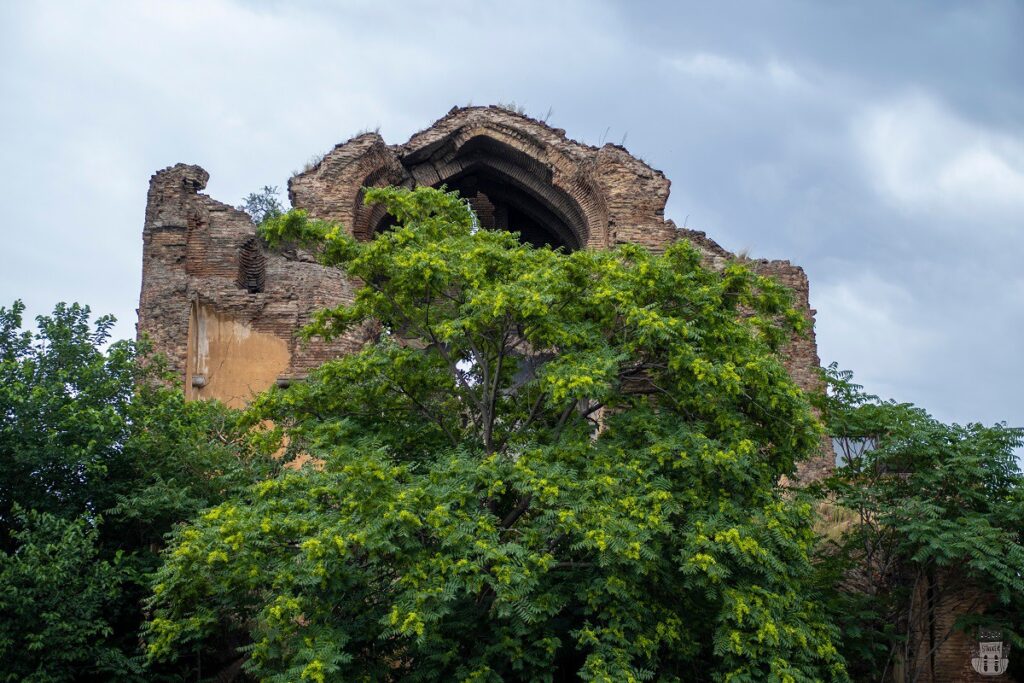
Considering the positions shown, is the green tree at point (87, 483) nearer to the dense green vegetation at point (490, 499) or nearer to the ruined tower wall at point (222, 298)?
the dense green vegetation at point (490, 499)

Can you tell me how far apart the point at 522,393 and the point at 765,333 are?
2.56 meters

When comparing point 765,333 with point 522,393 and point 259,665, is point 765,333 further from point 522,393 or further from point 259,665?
point 259,665

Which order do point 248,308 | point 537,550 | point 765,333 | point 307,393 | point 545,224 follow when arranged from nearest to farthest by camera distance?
1. point 537,550
2. point 307,393
3. point 765,333
4. point 248,308
5. point 545,224

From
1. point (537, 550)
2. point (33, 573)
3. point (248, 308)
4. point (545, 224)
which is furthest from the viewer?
point (545, 224)

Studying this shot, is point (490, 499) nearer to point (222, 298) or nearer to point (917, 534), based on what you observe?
point (917, 534)

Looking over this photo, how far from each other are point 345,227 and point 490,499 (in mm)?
7556

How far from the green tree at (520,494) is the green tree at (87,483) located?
83 centimetres

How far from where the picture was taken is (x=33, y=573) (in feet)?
33.1

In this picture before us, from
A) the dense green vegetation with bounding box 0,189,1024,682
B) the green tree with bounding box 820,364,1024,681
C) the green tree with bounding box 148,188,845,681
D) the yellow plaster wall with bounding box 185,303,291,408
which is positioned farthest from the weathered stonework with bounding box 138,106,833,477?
the green tree with bounding box 148,188,845,681

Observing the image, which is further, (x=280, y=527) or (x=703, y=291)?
(x=703, y=291)

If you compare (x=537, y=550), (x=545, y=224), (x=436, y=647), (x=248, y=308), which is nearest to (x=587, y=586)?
(x=537, y=550)

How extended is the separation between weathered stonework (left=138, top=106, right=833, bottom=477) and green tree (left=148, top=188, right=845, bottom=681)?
3411 millimetres

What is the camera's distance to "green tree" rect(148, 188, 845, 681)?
28.0 ft

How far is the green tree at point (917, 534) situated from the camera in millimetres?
11117
